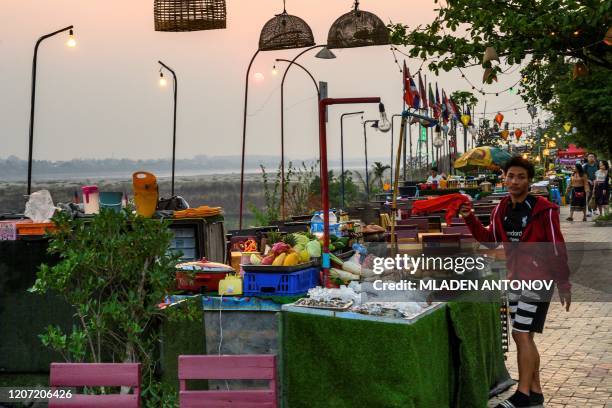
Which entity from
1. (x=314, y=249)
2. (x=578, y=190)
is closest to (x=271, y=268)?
(x=314, y=249)

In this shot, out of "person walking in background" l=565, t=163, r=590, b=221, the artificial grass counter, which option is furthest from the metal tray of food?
"person walking in background" l=565, t=163, r=590, b=221

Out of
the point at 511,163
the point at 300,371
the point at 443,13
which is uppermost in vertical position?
the point at 443,13

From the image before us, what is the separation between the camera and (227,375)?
472cm

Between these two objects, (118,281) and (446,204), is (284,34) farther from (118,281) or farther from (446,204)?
(118,281)

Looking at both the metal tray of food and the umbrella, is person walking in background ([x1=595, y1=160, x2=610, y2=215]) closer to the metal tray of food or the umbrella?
the umbrella

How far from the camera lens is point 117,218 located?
5.69m

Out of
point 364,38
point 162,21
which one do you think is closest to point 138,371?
point 162,21

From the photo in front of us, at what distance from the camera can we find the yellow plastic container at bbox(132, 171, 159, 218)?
24.7 feet

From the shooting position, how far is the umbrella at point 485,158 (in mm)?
26453

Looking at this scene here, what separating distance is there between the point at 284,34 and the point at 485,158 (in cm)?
1560

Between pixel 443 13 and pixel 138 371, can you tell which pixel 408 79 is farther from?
pixel 138 371

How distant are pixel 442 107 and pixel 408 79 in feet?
58.9

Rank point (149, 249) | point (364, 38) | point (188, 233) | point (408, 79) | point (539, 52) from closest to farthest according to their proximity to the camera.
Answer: point (149, 249) < point (188, 233) < point (364, 38) < point (539, 52) < point (408, 79)

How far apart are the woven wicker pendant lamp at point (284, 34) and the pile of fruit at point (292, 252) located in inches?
189
